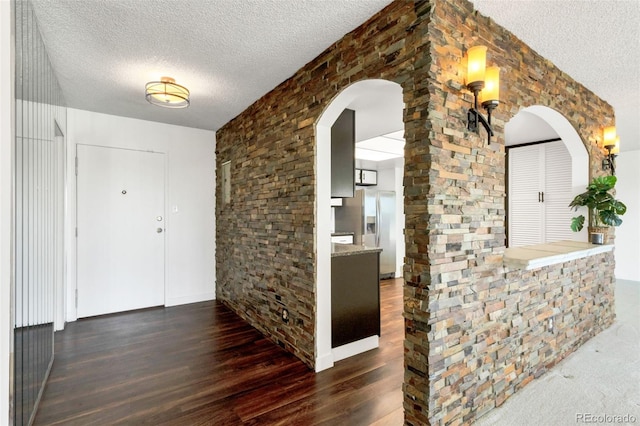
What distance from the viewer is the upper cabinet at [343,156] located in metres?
2.91

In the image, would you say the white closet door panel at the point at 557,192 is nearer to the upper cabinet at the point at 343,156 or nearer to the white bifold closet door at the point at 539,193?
the white bifold closet door at the point at 539,193

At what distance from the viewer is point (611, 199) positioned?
284cm

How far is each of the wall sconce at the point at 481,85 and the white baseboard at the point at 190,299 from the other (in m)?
4.12

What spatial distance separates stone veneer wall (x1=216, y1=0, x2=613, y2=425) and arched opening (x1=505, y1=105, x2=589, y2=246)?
0.36 ft

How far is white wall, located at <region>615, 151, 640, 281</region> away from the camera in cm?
565

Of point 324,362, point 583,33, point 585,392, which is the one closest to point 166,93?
point 324,362

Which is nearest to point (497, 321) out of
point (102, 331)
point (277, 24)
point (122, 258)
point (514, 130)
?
point (277, 24)

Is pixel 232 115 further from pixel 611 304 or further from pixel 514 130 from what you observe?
pixel 611 304

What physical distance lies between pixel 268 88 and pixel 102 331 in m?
3.15

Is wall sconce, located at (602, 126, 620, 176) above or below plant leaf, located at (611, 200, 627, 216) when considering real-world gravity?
above

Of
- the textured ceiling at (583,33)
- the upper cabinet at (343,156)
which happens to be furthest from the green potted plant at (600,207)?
the upper cabinet at (343,156)

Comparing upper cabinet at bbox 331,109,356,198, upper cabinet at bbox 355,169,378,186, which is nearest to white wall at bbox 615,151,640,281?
upper cabinet at bbox 355,169,378,186

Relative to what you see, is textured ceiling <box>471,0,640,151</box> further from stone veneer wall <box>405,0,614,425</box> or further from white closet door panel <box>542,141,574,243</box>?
white closet door panel <box>542,141,574,243</box>
